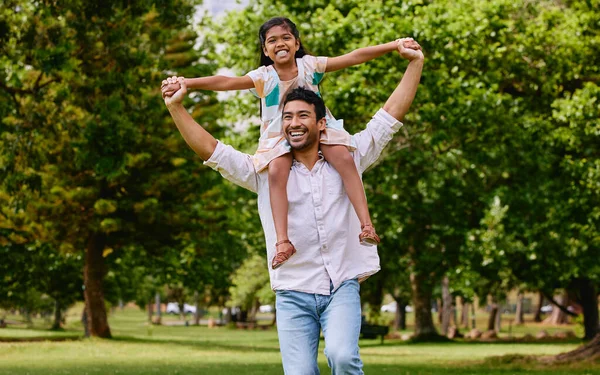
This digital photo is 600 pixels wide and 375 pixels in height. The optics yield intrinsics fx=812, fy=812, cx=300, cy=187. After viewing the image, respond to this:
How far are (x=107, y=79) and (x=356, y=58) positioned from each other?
10091 mm

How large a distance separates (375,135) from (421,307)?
31.9 meters

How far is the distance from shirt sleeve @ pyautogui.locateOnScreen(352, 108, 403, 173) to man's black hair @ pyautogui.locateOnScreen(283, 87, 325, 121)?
0.91 ft

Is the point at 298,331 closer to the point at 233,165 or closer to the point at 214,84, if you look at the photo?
the point at 233,165

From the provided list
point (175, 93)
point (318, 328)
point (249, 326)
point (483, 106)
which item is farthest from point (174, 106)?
point (249, 326)

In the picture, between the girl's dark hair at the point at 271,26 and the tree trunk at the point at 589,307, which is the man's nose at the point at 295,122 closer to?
the girl's dark hair at the point at 271,26

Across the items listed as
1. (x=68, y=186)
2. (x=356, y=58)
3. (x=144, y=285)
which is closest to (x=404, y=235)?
(x=68, y=186)

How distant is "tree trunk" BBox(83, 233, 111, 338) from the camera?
97.7 feet

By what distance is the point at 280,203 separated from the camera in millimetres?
4520

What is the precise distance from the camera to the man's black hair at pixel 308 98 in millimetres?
4668

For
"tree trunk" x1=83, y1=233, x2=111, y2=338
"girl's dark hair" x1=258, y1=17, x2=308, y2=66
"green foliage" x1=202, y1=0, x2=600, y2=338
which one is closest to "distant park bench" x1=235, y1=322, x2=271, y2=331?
"tree trunk" x1=83, y1=233, x2=111, y2=338

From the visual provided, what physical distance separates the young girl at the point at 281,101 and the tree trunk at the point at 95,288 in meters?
25.7

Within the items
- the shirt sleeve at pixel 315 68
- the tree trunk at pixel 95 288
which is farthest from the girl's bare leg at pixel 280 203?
the tree trunk at pixel 95 288

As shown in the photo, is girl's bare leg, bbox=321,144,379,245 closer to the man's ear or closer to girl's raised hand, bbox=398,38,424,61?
the man's ear

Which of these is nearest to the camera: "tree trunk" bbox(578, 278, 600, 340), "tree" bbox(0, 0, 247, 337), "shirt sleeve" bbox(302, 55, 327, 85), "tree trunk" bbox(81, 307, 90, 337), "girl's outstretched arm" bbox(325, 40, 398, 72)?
"girl's outstretched arm" bbox(325, 40, 398, 72)
